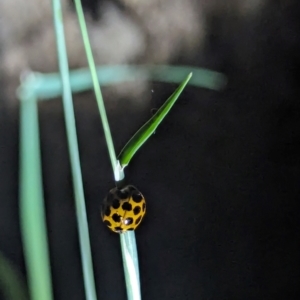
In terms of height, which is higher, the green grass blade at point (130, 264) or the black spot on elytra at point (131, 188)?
the black spot on elytra at point (131, 188)

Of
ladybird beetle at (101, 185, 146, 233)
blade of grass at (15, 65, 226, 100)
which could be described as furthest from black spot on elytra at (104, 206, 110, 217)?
blade of grass at (15, 65, 226, 100)

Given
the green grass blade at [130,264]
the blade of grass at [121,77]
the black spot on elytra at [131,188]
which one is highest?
the blade of grass at [121,77]

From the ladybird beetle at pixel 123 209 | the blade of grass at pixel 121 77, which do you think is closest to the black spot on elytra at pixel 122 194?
the ladybird beetle at pixel 123 209

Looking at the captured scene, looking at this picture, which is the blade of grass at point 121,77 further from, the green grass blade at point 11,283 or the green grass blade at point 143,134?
the green grass blade at point 11,283

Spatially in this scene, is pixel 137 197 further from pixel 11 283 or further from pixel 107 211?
pixel 11 283

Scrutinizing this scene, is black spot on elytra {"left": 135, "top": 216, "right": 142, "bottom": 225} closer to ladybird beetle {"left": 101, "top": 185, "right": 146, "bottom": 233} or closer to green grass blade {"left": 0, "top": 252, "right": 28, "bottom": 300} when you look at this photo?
ladybird beetle {"left": 101, "top": 185, "right": 146, "bottom": 233}

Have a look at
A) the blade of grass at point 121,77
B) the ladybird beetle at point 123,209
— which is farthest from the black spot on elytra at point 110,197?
the blade of grass at point 121,77

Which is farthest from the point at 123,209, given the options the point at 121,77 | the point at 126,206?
the point at 121,77

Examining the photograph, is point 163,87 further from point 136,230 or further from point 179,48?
point 136,230
